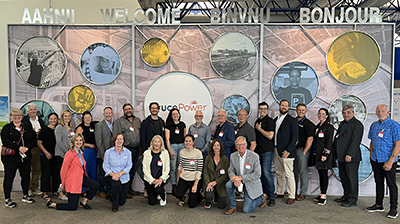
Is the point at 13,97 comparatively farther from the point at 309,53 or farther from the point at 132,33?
the point at 309,53

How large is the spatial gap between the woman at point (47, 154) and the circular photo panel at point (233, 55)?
2.96 metres

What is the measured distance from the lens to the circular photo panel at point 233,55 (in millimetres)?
4688

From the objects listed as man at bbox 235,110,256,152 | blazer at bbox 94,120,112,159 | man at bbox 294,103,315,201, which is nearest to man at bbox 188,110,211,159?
man at bbox 235,110,256,152

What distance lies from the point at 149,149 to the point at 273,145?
1987 millimetres

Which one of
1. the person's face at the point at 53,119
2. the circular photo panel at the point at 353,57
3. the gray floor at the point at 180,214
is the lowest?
the gray floor at the point at 180,214

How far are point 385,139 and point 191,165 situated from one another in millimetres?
2787

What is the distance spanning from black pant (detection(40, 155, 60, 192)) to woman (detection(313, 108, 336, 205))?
431cm

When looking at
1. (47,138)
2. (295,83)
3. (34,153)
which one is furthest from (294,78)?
(34,153)

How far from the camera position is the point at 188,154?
152 inches

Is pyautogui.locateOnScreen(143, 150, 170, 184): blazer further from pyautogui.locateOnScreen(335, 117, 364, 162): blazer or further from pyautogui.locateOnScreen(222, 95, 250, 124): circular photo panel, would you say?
pyautogui.locateOnScreen(335, 117, 364, 162): blazer

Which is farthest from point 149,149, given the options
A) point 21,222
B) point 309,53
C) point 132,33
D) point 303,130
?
point 309,53

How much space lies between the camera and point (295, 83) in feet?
15.4

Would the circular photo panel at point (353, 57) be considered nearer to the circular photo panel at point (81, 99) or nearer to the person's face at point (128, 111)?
the person's face at point (128, 111)

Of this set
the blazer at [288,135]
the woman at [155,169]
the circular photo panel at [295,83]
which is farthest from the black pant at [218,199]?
the circular photo panel at [295,83]
